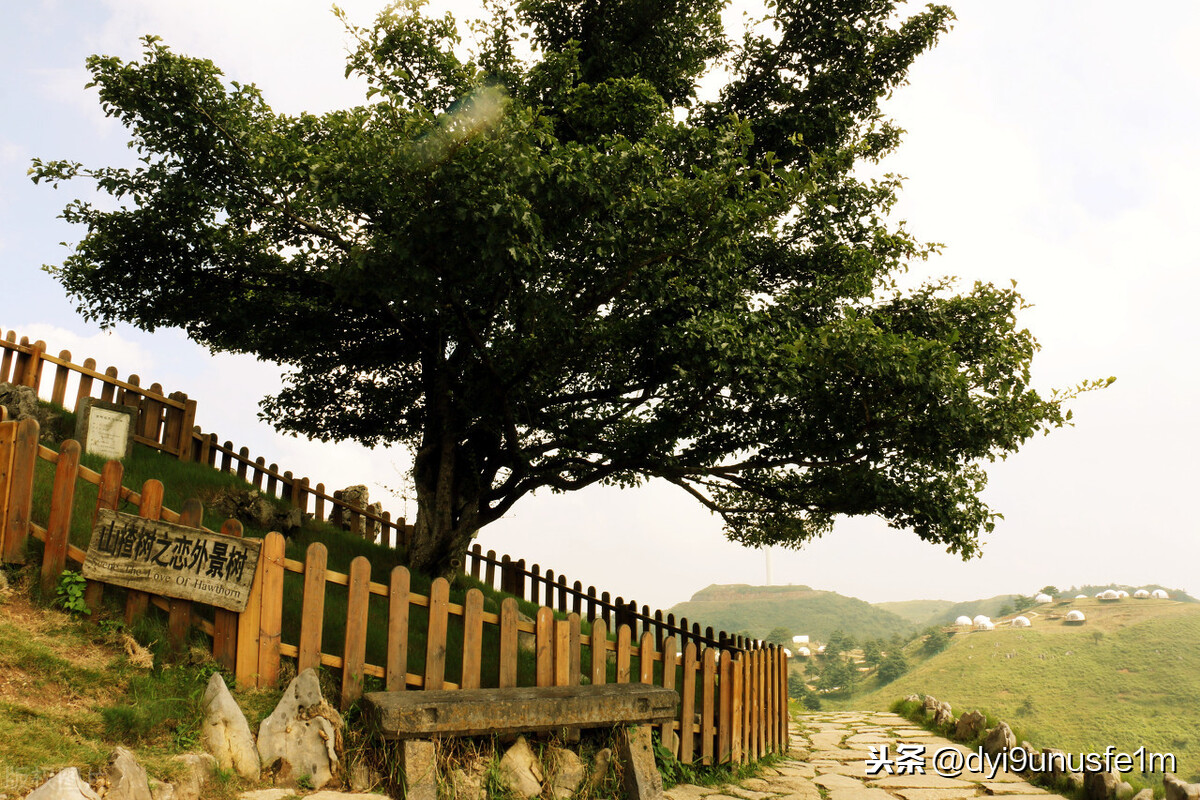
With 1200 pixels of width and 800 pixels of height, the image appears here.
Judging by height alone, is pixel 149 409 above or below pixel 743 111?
below

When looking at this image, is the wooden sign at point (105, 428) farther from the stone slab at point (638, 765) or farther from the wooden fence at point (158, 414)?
the stone slab at point (638, 765)

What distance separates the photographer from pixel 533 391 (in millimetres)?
10648

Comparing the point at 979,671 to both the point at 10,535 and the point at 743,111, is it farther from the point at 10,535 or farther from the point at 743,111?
the point at 10,535

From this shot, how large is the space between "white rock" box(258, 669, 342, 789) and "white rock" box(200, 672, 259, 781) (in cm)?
11

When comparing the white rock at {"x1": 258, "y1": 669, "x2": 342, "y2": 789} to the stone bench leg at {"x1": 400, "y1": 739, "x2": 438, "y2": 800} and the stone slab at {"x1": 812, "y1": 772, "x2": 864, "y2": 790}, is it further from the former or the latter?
the stone slab at {"x1": 812, "y1": 772, "x2": 864, "y2": 790}

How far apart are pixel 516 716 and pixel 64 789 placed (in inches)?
128

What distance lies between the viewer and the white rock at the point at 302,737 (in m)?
5.56

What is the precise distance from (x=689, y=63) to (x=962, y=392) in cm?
737

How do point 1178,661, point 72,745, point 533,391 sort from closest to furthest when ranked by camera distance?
point 72,745, point 533,391, point 1178,661

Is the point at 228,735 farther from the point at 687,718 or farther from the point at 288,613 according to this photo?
the point at 687,718

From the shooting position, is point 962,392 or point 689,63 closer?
point 962,392

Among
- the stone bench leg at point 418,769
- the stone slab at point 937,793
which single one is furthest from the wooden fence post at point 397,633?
the stone slab at point 937,793

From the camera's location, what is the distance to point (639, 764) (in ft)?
22.5

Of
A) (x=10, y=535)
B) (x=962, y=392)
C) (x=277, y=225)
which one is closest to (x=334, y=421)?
(x=277, y=225)
